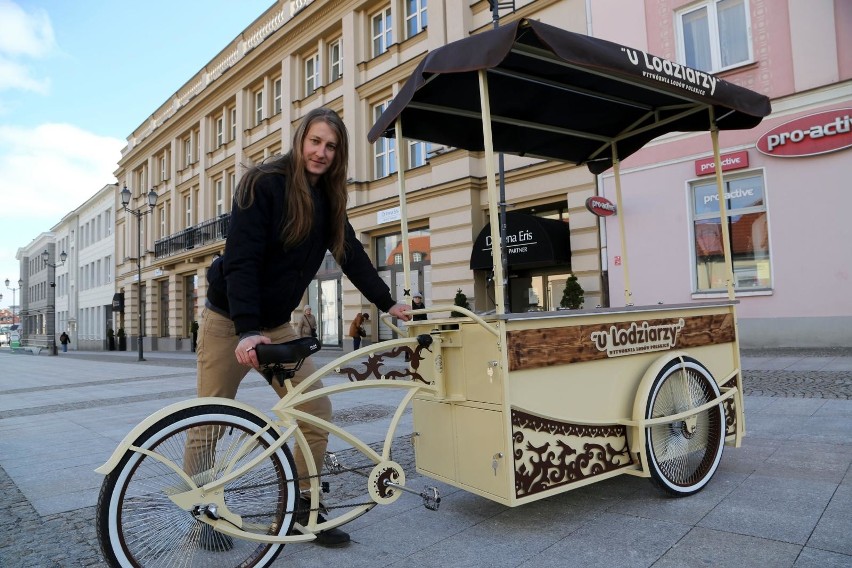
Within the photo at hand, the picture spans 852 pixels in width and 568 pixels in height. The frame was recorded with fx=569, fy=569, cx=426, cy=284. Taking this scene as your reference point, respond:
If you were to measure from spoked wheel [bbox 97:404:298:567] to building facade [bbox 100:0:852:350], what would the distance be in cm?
188

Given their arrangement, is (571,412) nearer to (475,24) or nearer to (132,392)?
(132,392)

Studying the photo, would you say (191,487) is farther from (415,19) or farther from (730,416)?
(415,19)

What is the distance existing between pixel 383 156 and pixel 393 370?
15.5 meters

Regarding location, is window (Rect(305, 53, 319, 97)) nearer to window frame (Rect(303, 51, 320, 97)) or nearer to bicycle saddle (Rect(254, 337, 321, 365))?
window frame (Rect(303, 51, 320, 97))

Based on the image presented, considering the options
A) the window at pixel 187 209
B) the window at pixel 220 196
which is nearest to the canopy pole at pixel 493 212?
the window at pixel 220 196

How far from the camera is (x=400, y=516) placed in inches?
123

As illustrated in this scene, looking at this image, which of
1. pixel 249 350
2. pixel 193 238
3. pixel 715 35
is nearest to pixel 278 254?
pixel 249 350

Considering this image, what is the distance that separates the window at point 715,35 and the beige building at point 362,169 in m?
2.34

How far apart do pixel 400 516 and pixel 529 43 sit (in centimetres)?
260

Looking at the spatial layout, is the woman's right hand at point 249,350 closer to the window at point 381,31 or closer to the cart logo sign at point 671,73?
the cart logo sign at point 671,73

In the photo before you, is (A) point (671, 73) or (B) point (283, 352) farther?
(A) point (671, 73)

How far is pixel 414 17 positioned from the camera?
17141 millimetres

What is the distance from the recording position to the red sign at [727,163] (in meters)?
10.8

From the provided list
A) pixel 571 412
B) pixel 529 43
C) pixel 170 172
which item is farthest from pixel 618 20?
pixel 170 172
